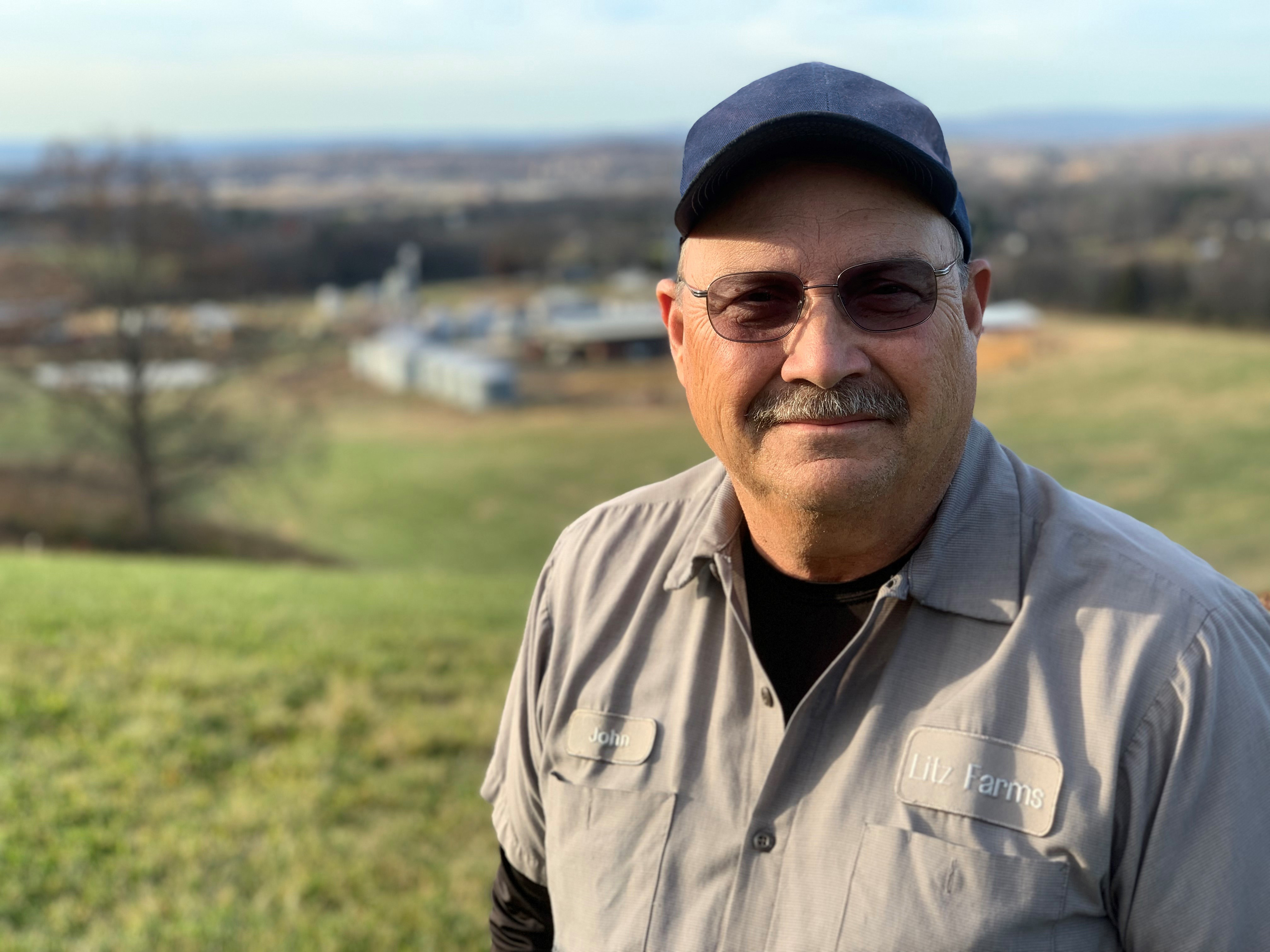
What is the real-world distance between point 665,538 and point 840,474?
420mm

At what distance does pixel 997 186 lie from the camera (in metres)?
49.2

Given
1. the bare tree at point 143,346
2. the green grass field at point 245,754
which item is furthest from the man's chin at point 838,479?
the bare tree at point 143,346

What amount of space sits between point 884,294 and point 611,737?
2.64 feet

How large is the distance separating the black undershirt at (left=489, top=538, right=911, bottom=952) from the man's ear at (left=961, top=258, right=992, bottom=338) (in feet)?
1.32

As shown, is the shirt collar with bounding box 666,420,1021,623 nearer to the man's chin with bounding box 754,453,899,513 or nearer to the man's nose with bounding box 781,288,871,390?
the man's chin with bounding box 754,453,899,513

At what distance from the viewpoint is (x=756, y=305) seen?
170 centimetres

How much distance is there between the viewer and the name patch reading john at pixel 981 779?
58.6 inches

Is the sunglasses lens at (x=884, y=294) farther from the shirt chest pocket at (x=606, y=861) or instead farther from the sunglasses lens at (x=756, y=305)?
the shirt chest pocket at (x=606, y=861)

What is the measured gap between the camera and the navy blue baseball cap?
5.33ft

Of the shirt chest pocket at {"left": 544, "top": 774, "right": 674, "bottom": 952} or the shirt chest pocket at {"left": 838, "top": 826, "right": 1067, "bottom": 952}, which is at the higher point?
the shirt chest pocket at {"left": 838, "top": 826, "right": 1067, "bottom": 952}

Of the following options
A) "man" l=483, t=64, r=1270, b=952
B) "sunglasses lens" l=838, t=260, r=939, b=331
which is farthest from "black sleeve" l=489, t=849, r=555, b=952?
"sunglasses lens" l=838, t=260, r=939, b=331

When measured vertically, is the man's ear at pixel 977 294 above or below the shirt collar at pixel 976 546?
above

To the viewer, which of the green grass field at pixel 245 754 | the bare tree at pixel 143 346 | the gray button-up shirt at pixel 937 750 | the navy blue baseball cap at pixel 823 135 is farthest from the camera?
the bare tree at pixel 143 346

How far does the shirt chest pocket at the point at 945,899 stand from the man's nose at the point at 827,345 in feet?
2.08
